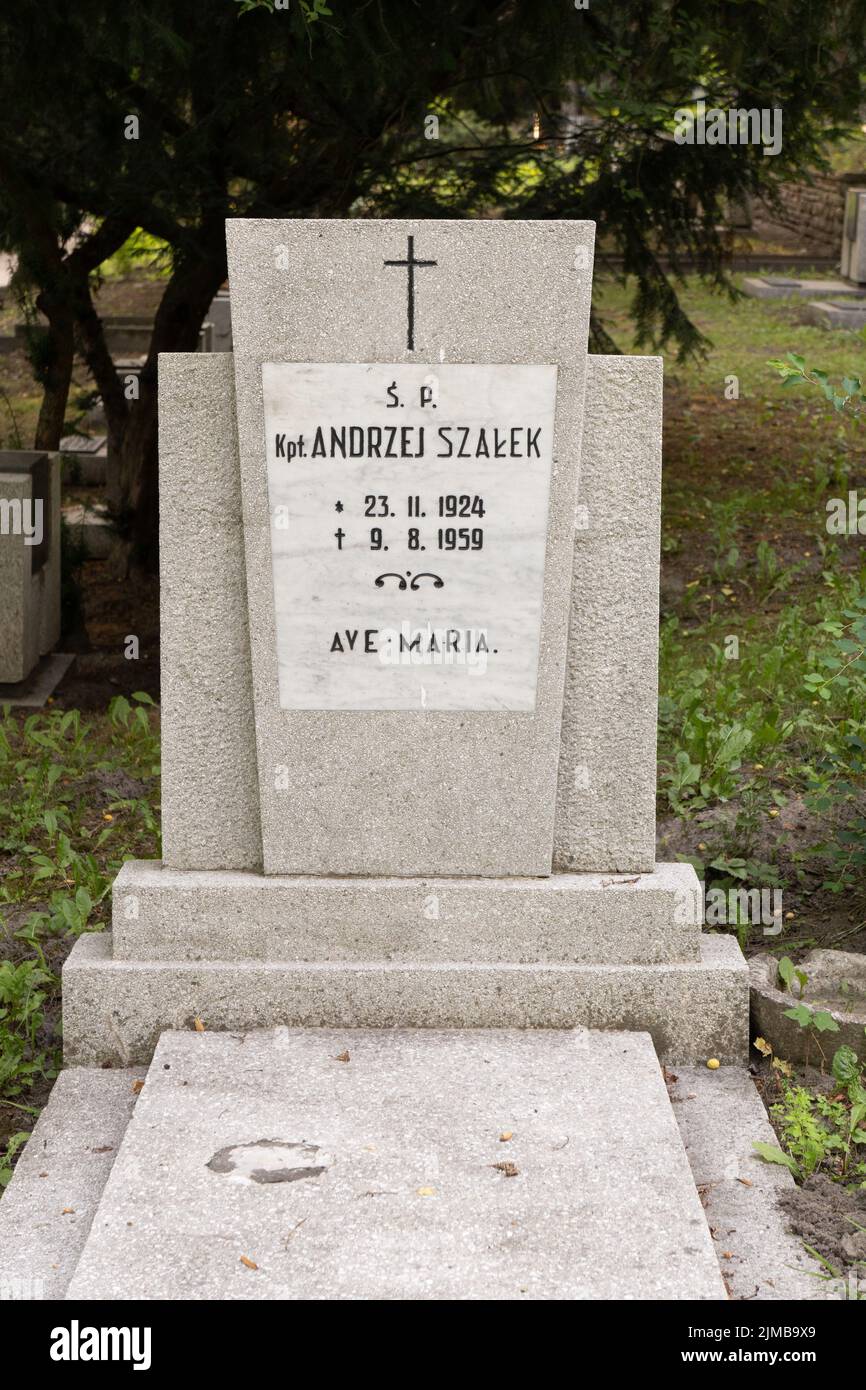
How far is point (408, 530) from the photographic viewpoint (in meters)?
3.21

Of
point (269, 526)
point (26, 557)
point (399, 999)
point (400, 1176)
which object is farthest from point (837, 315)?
point (400, 1176)

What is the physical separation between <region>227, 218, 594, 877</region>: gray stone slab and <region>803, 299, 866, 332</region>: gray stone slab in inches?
428

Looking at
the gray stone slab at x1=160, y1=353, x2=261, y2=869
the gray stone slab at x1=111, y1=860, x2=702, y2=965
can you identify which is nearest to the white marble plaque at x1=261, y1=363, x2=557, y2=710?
the gray stone slab at x1=160, y1=353, x2=261, y2=869

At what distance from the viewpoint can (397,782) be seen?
10.8ft

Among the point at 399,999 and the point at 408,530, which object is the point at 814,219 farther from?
the point at 399,999

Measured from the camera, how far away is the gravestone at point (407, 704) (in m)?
3.13

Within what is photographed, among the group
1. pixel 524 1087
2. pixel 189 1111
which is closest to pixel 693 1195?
pixel 524 1087

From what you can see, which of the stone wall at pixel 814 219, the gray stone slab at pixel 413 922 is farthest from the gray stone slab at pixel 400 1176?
the stone wall at pixel 814 219

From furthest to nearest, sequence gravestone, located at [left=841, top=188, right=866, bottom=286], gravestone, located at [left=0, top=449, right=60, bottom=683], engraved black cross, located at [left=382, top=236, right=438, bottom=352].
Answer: gravestone, located at [left=841, top=188, right=866, bottom=286] → gravestone, located at [left=0, top=449, right=60, bottom=683] → engraved black cross, located at [left=382, top=236, right=438, bottom=352]

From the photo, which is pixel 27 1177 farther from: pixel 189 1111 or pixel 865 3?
pixel 865 3

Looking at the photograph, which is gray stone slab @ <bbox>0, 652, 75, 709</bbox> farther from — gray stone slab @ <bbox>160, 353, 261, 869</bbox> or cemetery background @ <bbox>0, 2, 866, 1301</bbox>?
gray stone slab @ <bbox>160, 353, 261, 869</bbox>

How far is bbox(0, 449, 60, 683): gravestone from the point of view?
21.0 feet

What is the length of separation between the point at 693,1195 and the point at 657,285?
521 cm

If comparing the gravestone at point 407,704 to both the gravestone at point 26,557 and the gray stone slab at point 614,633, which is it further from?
the gravestone at point 26,557
